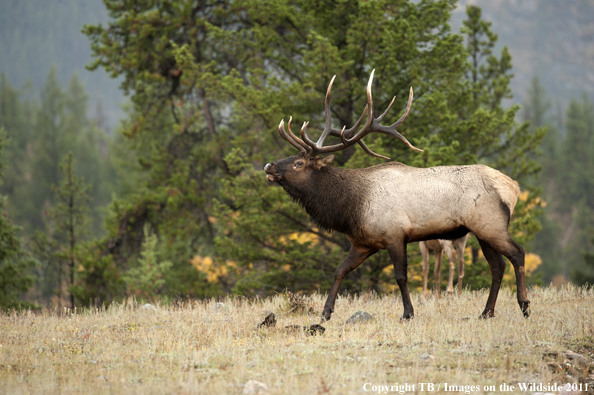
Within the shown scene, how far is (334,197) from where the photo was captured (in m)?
8.21

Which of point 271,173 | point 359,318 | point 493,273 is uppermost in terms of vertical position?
point 271,173

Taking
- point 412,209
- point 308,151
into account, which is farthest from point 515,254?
point 308,151

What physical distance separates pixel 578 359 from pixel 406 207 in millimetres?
2839

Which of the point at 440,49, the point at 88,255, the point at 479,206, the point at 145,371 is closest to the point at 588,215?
the point at 440,49

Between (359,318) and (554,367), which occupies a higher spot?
(359,318)

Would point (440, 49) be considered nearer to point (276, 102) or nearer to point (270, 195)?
point (276, 102)

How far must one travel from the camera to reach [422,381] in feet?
16.4

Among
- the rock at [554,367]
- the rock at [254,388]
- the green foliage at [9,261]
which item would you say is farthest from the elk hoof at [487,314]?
the green foliage at [9,261]

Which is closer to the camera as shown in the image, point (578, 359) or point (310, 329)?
point (578, 359)

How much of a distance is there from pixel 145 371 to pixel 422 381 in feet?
8.26

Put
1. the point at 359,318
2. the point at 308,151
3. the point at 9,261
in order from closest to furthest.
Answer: the point at 359,318 → the point at 308,151 → the point at 9,261

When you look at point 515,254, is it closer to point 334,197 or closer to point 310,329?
point 334,197

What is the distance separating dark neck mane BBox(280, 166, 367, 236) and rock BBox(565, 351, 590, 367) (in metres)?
3.12

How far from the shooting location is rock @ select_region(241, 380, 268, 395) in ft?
15.3
